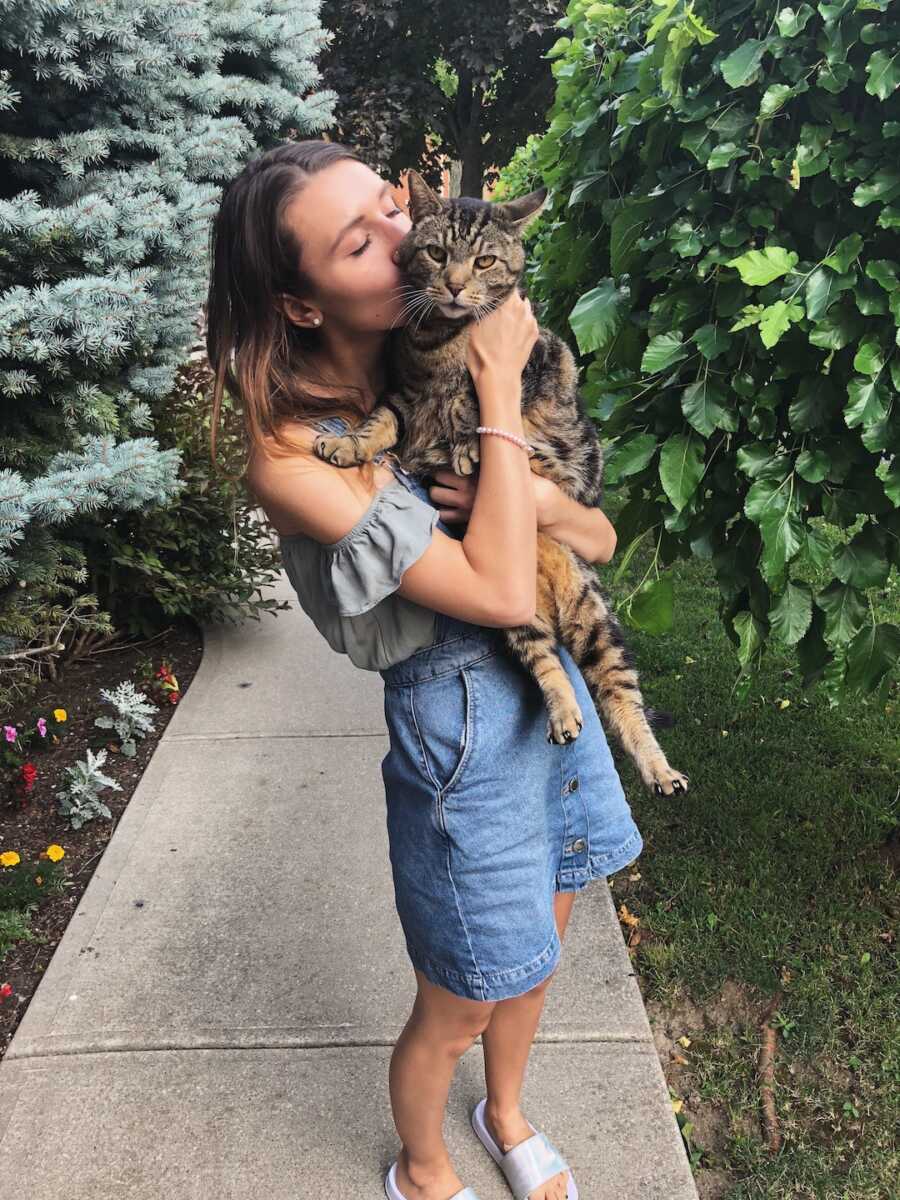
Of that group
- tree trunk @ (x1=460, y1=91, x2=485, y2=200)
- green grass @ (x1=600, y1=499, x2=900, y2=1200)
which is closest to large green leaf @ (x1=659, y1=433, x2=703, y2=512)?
green grass @ (x1=600, y1=499, x2=900, y2=1200)

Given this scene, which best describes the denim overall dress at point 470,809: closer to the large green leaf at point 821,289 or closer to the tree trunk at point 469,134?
the large green leaf at point 821,289

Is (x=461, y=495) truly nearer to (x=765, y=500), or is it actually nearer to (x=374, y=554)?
(x=374, y=554)

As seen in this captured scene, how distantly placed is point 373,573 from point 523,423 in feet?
2.21

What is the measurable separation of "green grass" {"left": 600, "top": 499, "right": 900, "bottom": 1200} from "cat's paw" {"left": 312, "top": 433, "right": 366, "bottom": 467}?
1.96 m

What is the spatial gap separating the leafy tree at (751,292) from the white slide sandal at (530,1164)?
4.29 feet

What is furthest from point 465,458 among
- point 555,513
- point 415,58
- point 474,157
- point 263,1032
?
point 474,157

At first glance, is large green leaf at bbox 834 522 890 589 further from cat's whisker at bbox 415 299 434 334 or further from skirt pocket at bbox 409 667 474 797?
cat's whisker at bbox 415 299 434 334

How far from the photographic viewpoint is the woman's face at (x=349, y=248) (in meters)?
1.72

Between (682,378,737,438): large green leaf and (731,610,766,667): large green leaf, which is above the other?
(682,378,737,438): large green leaf

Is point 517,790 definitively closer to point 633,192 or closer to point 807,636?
point 807,636

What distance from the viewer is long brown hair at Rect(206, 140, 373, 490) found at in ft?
5.66

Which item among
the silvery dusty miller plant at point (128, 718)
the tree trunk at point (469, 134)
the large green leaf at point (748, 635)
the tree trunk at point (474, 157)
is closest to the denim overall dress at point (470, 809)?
the large green leaf at point (748, 635)

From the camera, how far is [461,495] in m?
1.77

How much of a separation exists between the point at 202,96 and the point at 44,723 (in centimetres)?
295
